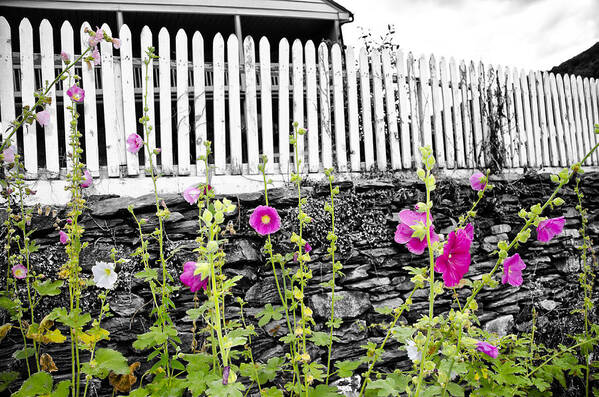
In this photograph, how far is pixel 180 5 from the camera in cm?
888

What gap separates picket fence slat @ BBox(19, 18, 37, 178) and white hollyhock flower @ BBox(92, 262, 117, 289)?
4.81ft

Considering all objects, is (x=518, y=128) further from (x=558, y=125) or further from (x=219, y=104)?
(x=219, y=104)

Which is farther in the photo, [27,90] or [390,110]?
[390,110]

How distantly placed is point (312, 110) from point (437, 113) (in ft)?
3.96

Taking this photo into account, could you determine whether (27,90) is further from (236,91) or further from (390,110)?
(390,110)

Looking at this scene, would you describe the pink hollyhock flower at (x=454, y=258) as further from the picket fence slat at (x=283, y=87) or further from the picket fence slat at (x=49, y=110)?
the picket fence slat at (x=49, y=110)

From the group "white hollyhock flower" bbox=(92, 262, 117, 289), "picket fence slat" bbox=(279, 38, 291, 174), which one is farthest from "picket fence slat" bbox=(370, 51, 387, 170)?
"white hollyhock flower" bbox=(92, 262, 117, 289)

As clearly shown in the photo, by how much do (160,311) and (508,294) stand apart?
8.60 feet

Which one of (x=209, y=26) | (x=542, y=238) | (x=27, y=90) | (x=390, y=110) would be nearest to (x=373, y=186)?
(x=390, y=110)

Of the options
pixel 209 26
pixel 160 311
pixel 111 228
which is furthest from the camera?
pixel 209 26

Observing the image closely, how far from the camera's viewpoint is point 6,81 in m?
2.58

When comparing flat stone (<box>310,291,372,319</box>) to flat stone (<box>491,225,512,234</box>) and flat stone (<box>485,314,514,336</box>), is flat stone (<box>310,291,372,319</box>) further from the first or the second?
flat stone (<box>491,225,512,234</box>)

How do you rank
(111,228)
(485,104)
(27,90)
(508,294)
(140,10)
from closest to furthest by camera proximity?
(111,228) < (27,90) < (508,294) < (485,104) < (140,10)

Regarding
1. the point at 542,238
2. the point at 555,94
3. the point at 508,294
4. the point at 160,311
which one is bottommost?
the point at 508,294
